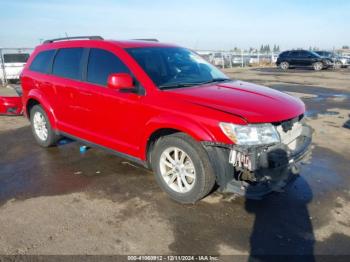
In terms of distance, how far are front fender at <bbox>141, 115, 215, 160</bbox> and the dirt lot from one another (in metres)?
0.84

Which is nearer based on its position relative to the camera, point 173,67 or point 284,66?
point 173,67

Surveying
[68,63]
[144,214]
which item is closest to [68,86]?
[68,63]

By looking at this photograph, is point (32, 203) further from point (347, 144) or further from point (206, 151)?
point (347, 144)

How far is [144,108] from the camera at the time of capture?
158 inches

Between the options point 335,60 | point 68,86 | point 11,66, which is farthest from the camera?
point 335,60

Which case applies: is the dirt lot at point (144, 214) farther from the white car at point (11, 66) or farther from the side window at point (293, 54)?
the side window at point (293, 54)

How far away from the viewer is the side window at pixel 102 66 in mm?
4406

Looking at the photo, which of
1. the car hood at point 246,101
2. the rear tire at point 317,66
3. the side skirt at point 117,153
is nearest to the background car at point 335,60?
the rear tire at point 317,66

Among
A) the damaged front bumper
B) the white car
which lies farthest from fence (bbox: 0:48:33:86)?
the damaged front bumper

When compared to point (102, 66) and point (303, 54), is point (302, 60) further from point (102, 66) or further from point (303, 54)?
point (102, 66)

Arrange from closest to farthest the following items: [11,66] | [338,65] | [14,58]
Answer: [11,66]
[14,58]
[338,65]

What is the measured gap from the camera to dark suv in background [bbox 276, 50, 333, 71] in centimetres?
2744

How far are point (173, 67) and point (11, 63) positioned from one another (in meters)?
14.2

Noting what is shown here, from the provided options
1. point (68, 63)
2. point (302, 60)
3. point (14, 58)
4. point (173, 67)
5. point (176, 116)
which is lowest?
point (176, 116)
